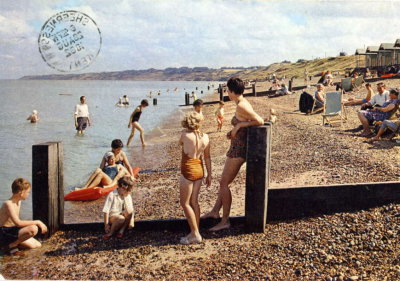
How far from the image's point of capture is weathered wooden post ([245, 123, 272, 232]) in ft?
16.5

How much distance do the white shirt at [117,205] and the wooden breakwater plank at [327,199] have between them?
1826 mm

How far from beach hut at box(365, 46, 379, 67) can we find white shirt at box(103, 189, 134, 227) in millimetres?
40118

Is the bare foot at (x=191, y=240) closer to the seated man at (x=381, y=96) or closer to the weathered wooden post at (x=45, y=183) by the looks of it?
the weathered wooden post at (x=45, y=183)

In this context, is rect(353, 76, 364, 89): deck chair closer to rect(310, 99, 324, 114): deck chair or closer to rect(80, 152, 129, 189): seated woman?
rect(310, 99, 324, 114): deck chair

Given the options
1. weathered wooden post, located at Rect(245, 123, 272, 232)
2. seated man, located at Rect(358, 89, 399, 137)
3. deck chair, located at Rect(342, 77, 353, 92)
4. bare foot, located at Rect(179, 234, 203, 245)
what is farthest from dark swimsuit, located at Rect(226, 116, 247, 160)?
deck chair, located at Rect(342, 77, 353, 92)

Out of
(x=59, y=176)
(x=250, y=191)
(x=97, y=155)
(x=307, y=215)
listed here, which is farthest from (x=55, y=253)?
Result: (x=97, y=155)

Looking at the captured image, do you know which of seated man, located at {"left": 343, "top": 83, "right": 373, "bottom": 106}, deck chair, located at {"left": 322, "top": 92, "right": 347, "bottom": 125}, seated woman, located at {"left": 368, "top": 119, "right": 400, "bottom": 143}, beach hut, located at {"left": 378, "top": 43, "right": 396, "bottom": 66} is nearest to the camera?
seated woman, located at {"left": 368, "top": 119, "right": 400, "bottom": 143}

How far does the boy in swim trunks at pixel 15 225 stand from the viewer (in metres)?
5.13

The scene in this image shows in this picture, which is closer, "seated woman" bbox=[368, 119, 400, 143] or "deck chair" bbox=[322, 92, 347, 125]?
"seated woman" bbox=[368, 119, 400, 143]

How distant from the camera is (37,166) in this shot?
5.48 meters

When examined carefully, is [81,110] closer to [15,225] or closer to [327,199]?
[15,225]

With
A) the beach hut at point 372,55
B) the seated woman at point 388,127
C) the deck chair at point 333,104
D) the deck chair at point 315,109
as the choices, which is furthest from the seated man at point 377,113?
the beach hut at point 372,55

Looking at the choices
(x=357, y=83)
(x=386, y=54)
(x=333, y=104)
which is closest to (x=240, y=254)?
(x=333, y=104)

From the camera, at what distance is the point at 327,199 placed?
5309mm
